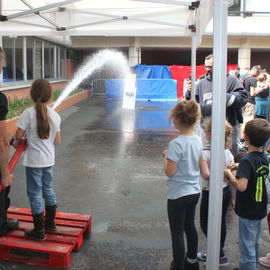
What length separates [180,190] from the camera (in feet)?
9.76

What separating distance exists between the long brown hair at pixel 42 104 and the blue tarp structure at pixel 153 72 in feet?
60.2

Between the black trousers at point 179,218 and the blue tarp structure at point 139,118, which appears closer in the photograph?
the black trousers at point 179,218

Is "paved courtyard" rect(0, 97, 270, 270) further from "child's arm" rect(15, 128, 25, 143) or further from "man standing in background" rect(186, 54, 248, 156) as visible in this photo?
"man standing in background" rect(186, 54, 248, 156)

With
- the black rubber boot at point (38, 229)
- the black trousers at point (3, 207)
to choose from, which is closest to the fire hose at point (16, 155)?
the black trousers at point (3, 207)

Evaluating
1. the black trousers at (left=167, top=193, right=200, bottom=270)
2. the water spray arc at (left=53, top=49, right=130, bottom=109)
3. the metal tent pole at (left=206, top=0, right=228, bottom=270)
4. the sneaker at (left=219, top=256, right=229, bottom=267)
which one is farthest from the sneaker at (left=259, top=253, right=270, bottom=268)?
the water spray arc at (left=53, top=49, right=130, bottom=109)

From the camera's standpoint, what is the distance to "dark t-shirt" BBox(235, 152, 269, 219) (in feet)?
9.32

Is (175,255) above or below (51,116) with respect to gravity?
below

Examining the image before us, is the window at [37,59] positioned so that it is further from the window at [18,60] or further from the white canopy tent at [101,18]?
the white canopy tent at [101,18]

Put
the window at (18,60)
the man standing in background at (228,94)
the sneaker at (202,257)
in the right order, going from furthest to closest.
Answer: the window at (18,60) < the man standing in background at (228,94) < the sneaker at (202,257)

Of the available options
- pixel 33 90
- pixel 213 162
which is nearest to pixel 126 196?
pixel 33 90

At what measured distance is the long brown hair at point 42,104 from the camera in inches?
128

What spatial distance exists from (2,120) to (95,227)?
1805 millimetres

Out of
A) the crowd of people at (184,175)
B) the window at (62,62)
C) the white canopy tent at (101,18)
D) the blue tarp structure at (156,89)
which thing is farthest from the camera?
the window at (62,62)

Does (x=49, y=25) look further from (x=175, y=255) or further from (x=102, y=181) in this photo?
(x=175, y=255)
